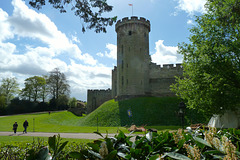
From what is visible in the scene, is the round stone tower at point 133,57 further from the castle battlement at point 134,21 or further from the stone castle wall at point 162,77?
the stone castle wall at point 162,77

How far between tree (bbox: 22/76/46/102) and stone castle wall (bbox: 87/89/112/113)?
19395 mm

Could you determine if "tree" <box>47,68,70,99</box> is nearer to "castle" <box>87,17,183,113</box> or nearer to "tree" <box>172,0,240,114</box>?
"castle" <box>87,17,183,113</box>

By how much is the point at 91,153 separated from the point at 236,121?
63.6ft

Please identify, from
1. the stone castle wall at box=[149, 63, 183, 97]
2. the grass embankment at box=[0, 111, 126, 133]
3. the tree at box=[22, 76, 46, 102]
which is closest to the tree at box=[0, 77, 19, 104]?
the tree at box=[22, 76, 46, 102]

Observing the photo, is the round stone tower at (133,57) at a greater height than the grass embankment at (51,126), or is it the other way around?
the round stone tower at (133,57)

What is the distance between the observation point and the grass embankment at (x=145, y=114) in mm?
25578

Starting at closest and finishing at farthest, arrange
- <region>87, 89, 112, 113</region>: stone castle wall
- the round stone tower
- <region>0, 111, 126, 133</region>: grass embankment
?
<region>0, 111, 126, 133</region>: grass embankment
the round stone tower
<region>87, 89, 112, 113</region>: stone castle wall

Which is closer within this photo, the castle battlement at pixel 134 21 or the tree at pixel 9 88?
the castle battlement at pixel 134 21

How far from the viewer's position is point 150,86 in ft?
125

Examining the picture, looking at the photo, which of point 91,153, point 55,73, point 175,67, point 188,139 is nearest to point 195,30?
point 188,139

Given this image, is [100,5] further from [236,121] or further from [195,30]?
[236,121]

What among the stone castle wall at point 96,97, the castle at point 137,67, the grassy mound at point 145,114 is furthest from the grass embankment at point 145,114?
the stone castle wall at point 96,97

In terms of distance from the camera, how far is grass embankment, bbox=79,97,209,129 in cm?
2558

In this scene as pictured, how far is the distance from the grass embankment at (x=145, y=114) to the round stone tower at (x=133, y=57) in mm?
3530
